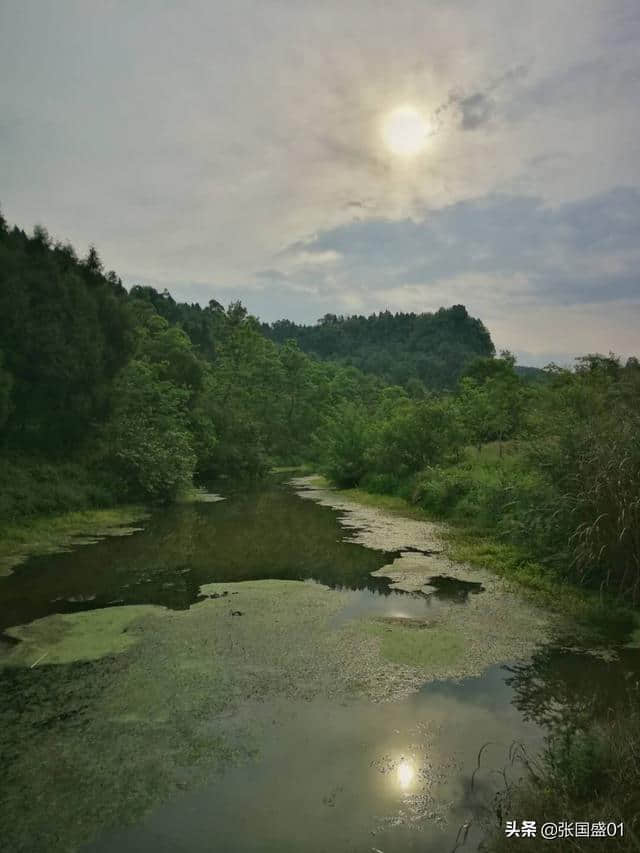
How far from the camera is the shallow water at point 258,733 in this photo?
3.93 meters

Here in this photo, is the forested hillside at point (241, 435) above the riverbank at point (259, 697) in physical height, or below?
above

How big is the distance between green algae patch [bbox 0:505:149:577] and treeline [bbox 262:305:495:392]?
80954 mm

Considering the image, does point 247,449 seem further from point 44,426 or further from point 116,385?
point 44,426

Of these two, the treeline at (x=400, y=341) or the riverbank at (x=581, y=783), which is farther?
the treeline at (x=400, y=341)

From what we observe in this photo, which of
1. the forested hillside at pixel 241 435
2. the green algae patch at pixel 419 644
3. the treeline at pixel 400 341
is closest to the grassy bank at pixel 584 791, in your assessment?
the green algae patch at pixel 419 644

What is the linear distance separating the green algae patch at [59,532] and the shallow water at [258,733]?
3290 millimetres

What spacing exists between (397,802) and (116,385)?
19.5 metres

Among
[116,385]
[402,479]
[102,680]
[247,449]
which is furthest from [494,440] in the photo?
[102,680]

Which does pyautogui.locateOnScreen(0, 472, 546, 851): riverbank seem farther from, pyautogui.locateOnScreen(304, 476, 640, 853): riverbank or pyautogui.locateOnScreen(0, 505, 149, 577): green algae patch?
pyautogui.locateOnScreen(0, 505, 149, 577): green algae patch

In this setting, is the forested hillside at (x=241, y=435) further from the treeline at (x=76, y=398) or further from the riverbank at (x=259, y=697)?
the riverbank at (x=259, y=697)

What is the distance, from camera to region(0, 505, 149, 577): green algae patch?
1214 cm

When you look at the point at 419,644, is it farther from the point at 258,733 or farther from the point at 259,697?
the point at 258,733

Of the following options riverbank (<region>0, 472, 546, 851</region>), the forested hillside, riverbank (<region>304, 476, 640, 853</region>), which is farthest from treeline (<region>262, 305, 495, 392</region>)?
riverbank (<region>304, 476, 640, 853</region>)

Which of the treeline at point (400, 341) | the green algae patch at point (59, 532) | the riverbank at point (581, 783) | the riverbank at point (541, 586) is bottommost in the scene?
the green algae patch at point (59, 532)
